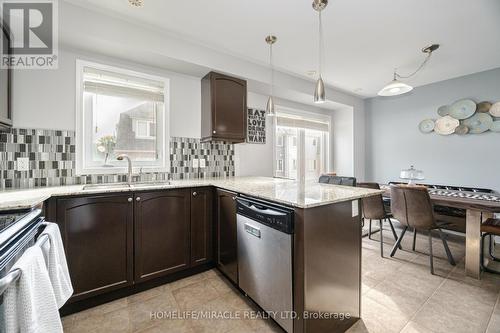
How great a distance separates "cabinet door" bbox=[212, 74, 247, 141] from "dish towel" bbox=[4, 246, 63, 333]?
201 cm

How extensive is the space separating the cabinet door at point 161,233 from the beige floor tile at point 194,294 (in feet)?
0.65

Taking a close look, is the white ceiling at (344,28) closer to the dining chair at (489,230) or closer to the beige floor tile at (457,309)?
the dining chair at (489,230)

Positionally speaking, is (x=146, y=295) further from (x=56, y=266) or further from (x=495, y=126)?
(x=495, y=126)

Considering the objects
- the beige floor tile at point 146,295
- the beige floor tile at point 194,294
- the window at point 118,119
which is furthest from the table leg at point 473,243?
the window at point 118,119

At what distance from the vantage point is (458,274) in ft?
7.11

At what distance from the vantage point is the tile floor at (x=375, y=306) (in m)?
1.50

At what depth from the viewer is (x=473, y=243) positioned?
2117mm

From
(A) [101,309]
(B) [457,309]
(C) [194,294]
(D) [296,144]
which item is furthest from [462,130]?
(A) [101,309]

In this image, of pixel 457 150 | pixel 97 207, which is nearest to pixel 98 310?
pixel 97 207

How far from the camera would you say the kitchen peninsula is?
128 cm

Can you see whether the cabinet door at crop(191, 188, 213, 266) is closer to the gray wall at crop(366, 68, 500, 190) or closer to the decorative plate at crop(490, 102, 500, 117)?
the gray wall at crop(366, 68, 500, 190)

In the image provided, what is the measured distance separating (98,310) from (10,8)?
2.44 m

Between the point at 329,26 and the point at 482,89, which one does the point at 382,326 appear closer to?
the point at 329,26

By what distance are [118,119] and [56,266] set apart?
1.80 m
